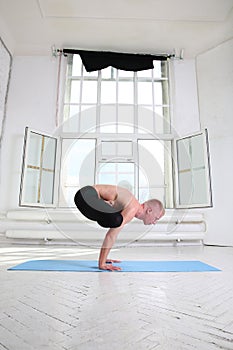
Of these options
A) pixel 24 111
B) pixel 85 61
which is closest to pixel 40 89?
pixel 24 111

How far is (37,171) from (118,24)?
2.57m

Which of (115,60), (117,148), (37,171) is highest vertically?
(115,60)

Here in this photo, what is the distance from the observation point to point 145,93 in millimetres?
4082

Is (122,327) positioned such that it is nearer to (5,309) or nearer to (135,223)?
(5,309)

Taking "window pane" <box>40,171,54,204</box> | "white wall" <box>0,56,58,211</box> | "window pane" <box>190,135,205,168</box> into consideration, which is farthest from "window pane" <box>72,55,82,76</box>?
"window pane" <box>190,135,205,168</box>

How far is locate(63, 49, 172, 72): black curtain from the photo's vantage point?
3869 millimetres

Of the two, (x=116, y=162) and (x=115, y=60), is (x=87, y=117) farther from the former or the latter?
(x=115, y=60)

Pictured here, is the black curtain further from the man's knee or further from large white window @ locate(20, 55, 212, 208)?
the man's knee

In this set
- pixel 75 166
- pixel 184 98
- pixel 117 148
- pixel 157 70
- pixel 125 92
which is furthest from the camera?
pixel 157 70

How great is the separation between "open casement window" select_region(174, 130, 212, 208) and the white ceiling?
1.64 metres

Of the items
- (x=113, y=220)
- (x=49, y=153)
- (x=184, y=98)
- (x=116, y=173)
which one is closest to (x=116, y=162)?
(x=116, y=173)

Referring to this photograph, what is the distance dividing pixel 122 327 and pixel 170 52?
4315mm

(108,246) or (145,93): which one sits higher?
Answer: (145,93)

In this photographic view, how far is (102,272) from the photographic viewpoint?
60.4 inches
